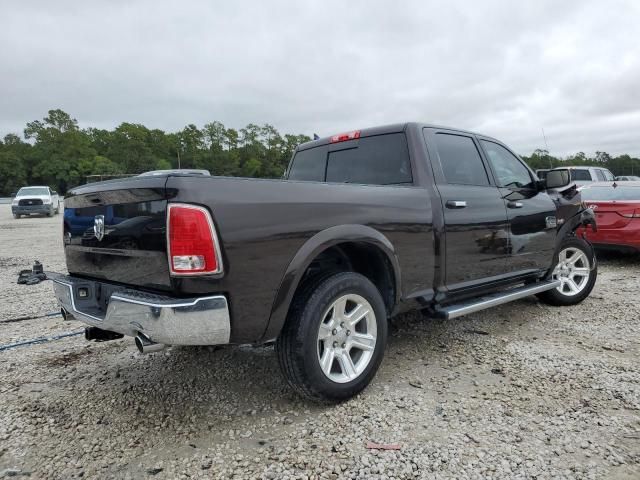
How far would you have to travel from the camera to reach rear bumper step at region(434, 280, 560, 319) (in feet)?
10.9

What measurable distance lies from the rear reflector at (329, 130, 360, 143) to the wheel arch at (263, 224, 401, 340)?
4.11 feet

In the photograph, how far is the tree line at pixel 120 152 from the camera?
2734 inches

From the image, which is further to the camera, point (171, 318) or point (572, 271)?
point (572, 271)

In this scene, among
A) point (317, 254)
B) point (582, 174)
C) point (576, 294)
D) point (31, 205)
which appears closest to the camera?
point (317, 254)

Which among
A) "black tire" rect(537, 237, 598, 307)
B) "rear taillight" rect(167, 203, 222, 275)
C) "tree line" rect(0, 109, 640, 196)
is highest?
"tree line" rect(0, 109, 640, 196)

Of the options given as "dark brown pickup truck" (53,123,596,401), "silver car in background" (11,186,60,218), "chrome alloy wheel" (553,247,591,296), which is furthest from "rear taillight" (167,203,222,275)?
"silver car in background" (11,186,60,218)

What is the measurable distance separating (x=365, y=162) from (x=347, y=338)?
160 cm

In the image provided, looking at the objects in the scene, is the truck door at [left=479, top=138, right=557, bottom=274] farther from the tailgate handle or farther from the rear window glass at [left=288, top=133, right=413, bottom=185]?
the rear window glass at [left=288, top=133, right=413, bottom=185]

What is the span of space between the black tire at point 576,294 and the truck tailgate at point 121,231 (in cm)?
433

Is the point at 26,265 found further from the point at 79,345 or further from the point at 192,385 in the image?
the point at 192,385

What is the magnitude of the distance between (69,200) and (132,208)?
3.16 ft

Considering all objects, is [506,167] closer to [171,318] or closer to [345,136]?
[345,136]

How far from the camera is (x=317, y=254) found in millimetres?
2613


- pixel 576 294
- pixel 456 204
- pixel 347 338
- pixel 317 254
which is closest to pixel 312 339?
pixel 347 338
